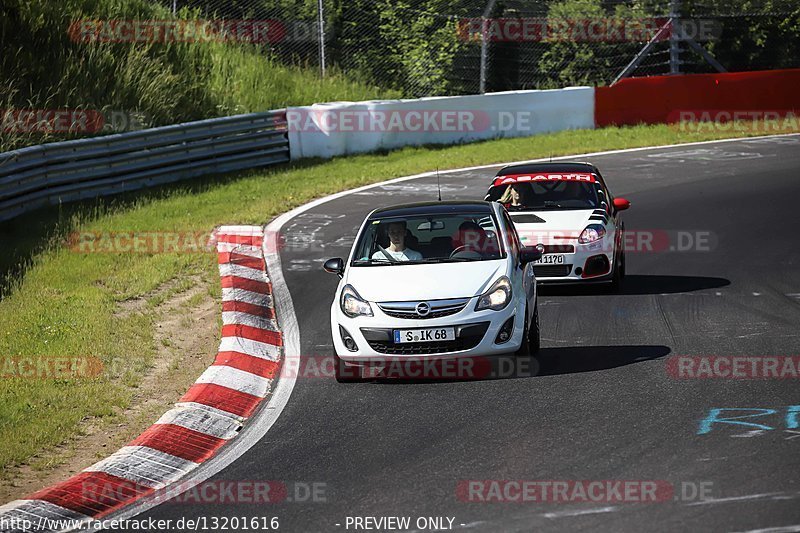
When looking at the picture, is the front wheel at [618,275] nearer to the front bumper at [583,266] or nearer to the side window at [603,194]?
the front bumper at [583,266]

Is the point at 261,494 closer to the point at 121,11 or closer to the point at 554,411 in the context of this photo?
the point at 554,411

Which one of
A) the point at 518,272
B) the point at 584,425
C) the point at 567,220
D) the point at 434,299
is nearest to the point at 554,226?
the point at 567,220

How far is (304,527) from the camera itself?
6.21 meters

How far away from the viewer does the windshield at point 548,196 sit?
13.8 m

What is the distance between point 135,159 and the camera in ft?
66.7

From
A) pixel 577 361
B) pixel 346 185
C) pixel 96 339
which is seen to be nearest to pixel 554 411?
pixel 577 361

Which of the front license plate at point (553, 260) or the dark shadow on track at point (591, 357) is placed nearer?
the dark shadow on track at point (591, 357)

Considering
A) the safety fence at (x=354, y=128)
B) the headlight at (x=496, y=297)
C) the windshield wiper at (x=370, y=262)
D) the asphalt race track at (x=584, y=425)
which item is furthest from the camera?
the safety fence at (x=354, y=128)

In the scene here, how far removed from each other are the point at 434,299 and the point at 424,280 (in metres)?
0.33

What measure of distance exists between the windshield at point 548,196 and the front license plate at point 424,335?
488cm

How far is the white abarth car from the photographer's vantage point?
13.0 m

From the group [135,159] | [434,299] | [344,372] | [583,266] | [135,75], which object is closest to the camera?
[434,299]

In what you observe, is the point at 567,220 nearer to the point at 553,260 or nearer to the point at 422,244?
the point at 553,260

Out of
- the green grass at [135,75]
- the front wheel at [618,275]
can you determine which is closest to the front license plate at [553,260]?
the front wheel at [618,275]
